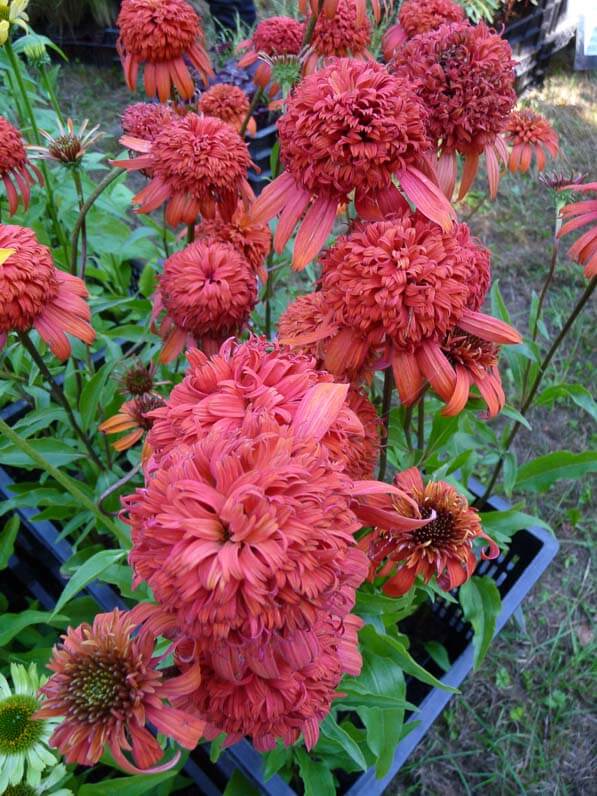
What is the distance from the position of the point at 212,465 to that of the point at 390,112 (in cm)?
44

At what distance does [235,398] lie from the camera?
1.75 feet

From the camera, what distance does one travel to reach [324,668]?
592 mm

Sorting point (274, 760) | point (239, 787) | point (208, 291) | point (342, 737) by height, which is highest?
point (208, 291)

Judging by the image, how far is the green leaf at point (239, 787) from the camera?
0.98 m

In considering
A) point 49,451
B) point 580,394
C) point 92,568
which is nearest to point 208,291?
point 92,568

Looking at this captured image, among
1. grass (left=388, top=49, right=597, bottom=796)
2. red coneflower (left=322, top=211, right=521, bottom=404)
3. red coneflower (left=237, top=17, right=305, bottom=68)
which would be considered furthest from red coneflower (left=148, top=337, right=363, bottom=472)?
grass (left=388, top=49, right=597, bottom=796)

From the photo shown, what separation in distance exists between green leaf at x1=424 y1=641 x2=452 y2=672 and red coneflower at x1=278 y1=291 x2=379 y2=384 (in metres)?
0.78

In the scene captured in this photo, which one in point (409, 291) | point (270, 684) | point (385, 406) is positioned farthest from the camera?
point (385, 406)

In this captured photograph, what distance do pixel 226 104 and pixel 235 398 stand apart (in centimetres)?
137

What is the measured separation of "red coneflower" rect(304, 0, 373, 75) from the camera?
1.22m

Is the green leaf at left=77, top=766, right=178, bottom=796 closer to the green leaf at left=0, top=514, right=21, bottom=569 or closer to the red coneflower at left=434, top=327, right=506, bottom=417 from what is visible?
the green leaf at left=0, top=514, right=21, bottom=569

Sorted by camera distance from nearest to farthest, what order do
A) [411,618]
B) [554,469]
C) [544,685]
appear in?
Result: [554,469], [411,618], [544,685]

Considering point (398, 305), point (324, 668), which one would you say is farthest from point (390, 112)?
point (324, 668)

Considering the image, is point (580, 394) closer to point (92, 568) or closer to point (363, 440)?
point (363, 440)
